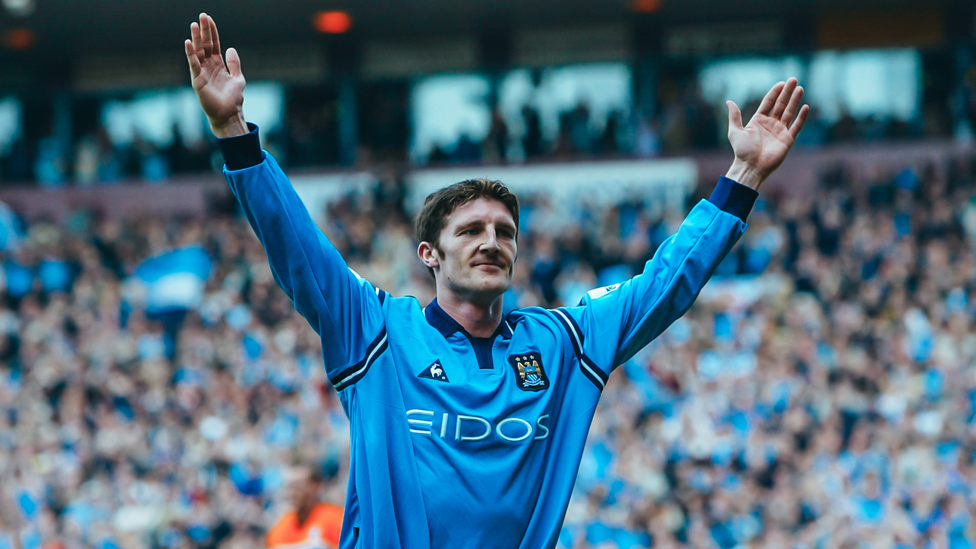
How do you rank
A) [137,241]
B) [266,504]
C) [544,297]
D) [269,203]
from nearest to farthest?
[269,203] → [266,504] → [544,297] → [137,241]

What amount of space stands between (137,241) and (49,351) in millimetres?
2558

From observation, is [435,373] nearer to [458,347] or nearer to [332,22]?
[458,347]

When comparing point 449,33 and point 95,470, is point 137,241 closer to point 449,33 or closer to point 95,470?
point 95,470

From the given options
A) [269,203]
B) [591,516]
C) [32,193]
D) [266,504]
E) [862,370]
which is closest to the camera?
[269,203]

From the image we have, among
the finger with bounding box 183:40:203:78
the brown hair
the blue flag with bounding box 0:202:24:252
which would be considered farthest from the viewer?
the blue flag with bounding box 0:202:24:252

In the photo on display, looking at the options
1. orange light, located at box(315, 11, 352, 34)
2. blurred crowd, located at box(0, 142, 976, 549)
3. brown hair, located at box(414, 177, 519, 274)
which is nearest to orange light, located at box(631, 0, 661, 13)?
blurred crowd, located at box(0, 142, 976, 549)

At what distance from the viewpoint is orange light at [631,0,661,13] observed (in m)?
17.4

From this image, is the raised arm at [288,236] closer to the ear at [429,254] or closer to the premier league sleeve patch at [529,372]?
the ear at [429,254]

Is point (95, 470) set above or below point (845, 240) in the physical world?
below

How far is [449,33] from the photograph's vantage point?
18.7m

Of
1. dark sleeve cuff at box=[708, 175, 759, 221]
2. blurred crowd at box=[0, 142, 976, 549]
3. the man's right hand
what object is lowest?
blurred crowd at box=[0, 142, 976, 549]

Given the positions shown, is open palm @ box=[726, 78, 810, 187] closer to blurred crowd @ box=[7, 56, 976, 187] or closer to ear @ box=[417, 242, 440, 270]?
ear @ box=[417, 242, 440, 270]

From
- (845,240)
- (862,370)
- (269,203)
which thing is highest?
(269,203)

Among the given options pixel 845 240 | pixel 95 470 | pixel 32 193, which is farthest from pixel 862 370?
pixel 32 193
